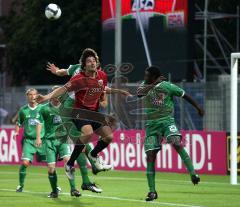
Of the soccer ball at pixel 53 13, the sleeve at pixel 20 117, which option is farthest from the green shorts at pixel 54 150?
the soccer ball at pixel 53 13

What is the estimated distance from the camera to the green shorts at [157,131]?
16.5m

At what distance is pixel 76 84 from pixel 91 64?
407mm

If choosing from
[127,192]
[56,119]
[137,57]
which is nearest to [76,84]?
[56,119]

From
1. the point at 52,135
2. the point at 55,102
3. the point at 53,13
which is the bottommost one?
the point at 52,135

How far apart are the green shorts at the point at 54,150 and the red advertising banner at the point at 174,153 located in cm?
A: 759

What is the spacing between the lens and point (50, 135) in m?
18.2

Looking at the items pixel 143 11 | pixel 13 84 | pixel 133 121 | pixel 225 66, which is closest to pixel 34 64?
pixel 13 84

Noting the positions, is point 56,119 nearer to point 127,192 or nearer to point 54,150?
point 54,150

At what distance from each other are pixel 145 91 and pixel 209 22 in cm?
2241

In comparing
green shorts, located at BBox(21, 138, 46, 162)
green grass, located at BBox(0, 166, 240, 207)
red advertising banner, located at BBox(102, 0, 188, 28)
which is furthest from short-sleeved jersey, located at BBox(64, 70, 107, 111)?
red advertising banner, located at BBox(102, 0, 188, 28)

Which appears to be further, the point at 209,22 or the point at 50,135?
the point at 209,22

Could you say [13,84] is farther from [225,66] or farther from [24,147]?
[24,147]

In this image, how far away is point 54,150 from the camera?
59.8 ft

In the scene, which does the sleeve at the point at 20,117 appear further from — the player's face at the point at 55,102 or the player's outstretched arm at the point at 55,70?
the player's outstretched arm at the point at 55,70
